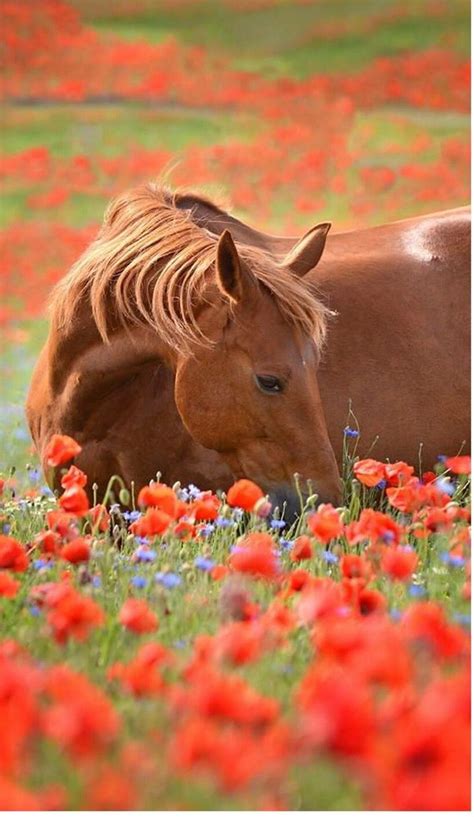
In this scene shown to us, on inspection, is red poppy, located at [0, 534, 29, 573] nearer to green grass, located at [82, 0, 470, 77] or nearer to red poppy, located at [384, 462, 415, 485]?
red poppy, located at [384, 462, 415, 485]

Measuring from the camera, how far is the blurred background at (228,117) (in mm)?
11023

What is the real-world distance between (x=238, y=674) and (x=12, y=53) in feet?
36.2

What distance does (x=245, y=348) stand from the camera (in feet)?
12.7

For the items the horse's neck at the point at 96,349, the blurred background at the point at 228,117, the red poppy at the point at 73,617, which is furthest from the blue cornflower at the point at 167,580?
the blurred background at the point at 228,117

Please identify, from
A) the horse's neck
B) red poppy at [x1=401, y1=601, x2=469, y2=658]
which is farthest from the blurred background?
red poppy at [x1=401, y1=601, x2=469, y2=658]

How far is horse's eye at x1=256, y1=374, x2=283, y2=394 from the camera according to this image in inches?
151

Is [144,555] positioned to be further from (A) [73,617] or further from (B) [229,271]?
(B) [229,271]

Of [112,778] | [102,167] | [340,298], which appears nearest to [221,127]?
[102,167]

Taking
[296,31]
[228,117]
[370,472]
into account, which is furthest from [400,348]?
[228,117]

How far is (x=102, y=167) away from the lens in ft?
46.7

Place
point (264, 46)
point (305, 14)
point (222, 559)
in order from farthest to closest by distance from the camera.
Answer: point (264, 46)
point (305, 14)
point (222, 559)

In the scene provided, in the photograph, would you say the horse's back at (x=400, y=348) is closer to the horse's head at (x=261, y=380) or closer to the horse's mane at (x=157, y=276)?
the horse's mane at (x=157, y=276)

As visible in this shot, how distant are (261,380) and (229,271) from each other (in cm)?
40

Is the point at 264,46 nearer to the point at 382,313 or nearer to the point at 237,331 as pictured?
the point at 382,313
